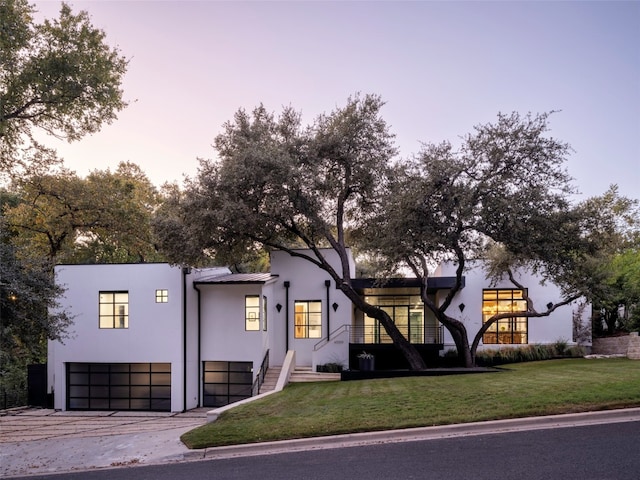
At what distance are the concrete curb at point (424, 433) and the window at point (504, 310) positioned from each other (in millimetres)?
13759

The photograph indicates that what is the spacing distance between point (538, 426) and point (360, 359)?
438 inches

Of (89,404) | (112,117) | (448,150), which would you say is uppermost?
(112,117)

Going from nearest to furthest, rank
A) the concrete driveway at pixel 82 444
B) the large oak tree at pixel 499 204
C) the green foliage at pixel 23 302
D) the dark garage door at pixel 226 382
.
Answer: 1. the concrete driveway at pixel 82 444
2. the green foliage at pixel 23 302
3. the large oak tree at pixel 499 204
4. the dark garage door at pixel 226 382

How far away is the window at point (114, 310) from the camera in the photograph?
21.2 m

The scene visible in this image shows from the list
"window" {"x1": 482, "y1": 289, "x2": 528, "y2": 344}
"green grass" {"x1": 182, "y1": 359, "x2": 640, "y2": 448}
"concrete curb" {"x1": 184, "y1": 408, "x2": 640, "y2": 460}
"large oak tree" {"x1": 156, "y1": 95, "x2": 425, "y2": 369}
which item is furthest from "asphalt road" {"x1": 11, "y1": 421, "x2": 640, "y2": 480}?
"window" {"x1": 482, "y1": 289, "x2": 528, "y2": 344}

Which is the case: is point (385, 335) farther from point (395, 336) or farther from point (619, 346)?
point (619, 346)

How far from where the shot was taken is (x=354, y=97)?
19.5 metres

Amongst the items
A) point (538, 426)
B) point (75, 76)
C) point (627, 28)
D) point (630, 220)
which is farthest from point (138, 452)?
point (630, 220)

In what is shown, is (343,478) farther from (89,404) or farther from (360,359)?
(89,404)

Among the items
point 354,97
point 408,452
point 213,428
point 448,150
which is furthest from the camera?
point 354,97

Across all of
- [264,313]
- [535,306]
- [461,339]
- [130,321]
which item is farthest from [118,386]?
[535,306]

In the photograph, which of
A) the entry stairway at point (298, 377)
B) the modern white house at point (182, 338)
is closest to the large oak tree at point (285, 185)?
the modern white house at point (182, 338)

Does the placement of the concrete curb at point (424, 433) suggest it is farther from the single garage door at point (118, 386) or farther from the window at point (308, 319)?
the window at point (308, 319)

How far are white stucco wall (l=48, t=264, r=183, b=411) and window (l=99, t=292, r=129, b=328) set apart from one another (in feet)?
0.68
